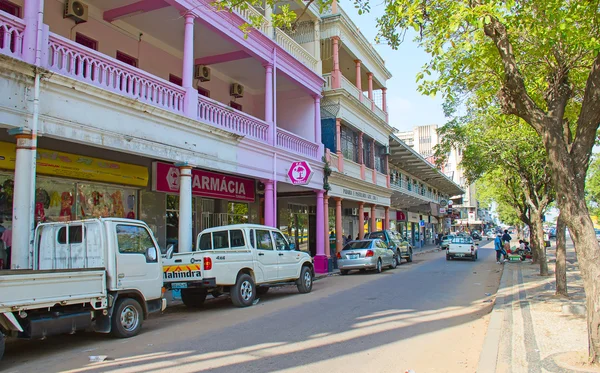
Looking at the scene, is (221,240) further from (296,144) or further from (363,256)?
(363,256)

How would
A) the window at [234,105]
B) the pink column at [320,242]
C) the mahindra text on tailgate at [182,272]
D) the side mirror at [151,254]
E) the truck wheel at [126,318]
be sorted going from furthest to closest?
the pink column at [320,242] < the window at [234,105] < the mahindra text on tailgate at [182,272] < the side mirror at [151,254] < the truck wheel at [126,318]

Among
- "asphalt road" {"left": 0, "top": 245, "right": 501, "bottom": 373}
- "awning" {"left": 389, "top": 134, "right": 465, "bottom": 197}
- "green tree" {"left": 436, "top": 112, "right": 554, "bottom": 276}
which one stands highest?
"awning" {"left": 389, "top": 134, "right": 465, "bottom": 197}

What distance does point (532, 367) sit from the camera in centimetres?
596

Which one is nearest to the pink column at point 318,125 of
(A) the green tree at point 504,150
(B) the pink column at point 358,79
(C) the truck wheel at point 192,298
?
(B) the pink column at point 358,79

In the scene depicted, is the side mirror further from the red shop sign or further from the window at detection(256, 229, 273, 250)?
the red shop sign

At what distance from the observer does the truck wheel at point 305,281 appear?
555 inches

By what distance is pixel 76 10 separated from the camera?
41.3 feet

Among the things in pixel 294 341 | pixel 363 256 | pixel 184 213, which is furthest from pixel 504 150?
pixel 294 341

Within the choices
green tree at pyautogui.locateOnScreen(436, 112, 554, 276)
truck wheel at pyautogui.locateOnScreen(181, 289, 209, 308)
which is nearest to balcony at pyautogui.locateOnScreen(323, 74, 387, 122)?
green tree at pyautogui.locateOnScreen(436, 112, 554, 276)

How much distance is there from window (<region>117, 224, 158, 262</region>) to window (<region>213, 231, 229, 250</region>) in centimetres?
326

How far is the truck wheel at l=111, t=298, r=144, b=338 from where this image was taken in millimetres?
8086

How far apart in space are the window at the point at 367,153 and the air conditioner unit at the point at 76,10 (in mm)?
18191

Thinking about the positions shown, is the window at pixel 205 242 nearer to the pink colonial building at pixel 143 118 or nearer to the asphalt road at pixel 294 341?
the pink colonial building at pixel 143 118

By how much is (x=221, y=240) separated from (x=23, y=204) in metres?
4.87
